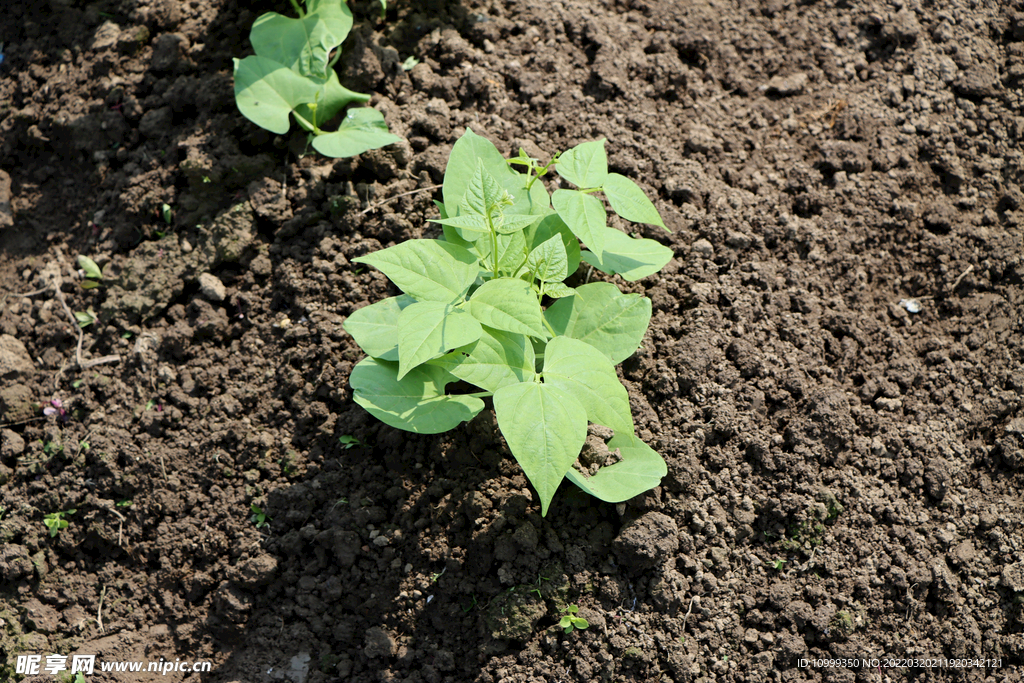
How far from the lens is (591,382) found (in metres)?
1.77

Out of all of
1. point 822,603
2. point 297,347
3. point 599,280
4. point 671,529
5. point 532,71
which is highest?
point 532,71

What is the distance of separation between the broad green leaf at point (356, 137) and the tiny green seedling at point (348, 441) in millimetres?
990

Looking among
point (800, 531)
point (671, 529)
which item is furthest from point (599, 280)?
point (800, 531)

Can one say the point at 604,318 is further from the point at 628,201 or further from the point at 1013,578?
the point at 1013,578

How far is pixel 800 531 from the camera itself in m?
2.11

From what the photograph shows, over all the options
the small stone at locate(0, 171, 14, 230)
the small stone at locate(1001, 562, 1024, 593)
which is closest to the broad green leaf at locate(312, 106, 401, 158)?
the small stone at locate(0, 171, 14, 230)

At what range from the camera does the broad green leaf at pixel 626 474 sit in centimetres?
190

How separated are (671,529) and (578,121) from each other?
62.2 inches

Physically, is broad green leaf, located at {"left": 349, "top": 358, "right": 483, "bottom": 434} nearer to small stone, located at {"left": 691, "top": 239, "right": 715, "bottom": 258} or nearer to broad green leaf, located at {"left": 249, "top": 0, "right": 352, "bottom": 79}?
small stone, located at {"left": 691, "top": 239, "right": 715, "bottom": 258}

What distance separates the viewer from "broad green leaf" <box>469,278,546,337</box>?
1.75m

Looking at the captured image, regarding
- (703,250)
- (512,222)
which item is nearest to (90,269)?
(512,222)

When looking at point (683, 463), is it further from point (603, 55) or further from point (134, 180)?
point (134, 180)

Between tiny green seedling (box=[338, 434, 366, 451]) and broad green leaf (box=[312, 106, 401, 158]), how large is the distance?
3.25 ft

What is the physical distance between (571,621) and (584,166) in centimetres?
140
